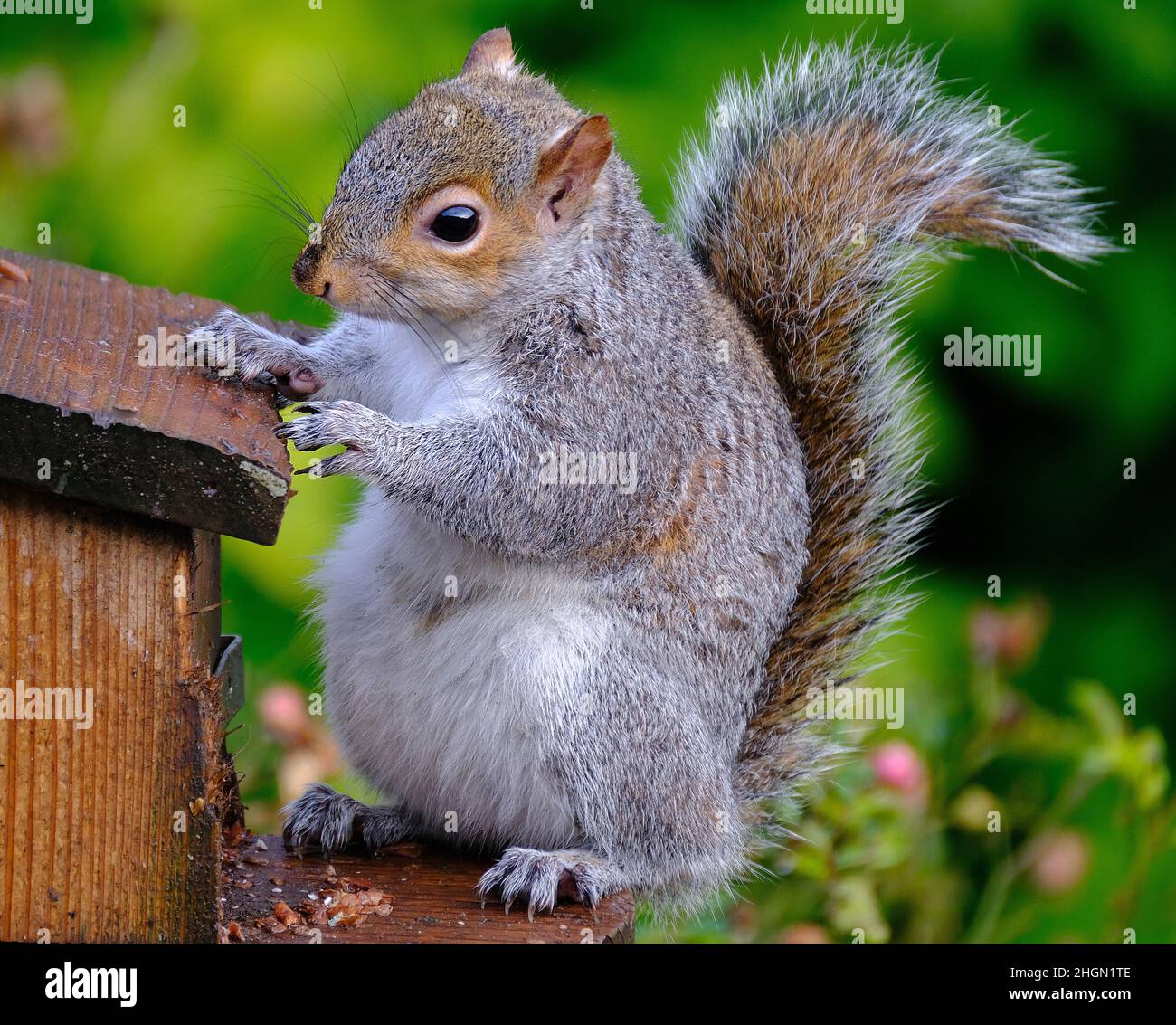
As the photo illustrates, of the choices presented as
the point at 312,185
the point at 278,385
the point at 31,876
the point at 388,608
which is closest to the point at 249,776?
the point at 388,608

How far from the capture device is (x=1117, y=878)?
102 inches

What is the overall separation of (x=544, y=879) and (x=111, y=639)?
1.85 feet

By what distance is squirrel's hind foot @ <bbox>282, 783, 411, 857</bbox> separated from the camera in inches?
70.1

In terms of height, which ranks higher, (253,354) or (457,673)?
(253,354)

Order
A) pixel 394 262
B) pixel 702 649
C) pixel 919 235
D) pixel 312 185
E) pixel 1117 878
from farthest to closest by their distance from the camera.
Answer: pixel 1117 878 → pixel 312 185 → pixel 919 235 → pixel 702 649 → pixel 394 262

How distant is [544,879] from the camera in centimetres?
165

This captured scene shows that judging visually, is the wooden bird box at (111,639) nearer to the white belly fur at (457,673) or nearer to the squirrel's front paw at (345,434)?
the squirrel's front paw at (345,434)

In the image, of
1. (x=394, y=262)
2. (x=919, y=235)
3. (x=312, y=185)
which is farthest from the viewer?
(x=312, y=185)

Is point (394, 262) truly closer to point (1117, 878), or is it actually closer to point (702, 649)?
point (702, 649)

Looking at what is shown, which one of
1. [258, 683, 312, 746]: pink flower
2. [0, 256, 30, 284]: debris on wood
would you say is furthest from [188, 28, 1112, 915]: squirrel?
[0, 256, 30, 284]: debris on wood

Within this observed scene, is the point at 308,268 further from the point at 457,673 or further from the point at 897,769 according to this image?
the point at 897,769

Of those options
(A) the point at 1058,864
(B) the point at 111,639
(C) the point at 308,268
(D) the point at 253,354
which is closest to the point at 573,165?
(C) the point at 308,268

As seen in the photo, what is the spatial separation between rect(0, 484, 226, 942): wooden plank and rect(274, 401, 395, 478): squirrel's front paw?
212 mm

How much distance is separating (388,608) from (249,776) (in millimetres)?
446
